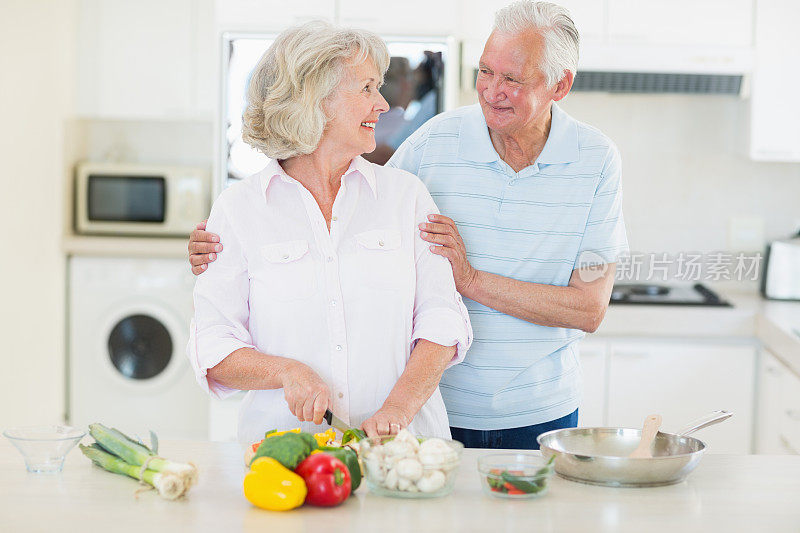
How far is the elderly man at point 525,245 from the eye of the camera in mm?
1963

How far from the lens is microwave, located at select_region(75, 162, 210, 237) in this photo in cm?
420

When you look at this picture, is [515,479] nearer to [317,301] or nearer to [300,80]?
[317,301]

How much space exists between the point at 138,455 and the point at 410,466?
0.43 metres

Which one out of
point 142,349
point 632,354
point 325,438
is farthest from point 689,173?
point 325,438

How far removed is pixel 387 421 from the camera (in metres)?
1.61

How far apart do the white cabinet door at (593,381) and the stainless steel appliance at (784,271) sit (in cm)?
81

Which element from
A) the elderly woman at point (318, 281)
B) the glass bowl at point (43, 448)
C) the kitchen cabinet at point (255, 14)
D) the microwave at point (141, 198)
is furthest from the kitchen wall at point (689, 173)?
the glass bowl at point (43, 448)

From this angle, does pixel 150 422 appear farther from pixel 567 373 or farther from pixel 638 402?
pixel 567 373

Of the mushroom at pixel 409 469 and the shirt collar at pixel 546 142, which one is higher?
the shirt collar at pixel 546 142

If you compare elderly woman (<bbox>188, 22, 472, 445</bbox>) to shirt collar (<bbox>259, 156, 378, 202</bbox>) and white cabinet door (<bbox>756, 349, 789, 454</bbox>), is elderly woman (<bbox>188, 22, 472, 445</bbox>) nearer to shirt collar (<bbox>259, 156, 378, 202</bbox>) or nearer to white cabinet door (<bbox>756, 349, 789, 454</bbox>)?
shirt collar (<bbox>259, 156, 378, 202</bbox>)

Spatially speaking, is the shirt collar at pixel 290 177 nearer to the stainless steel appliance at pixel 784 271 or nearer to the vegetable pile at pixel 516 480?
the vegetable pile at pixel 516 480

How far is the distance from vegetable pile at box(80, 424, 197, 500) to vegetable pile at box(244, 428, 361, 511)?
100 mm

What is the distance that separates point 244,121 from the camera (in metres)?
1.81

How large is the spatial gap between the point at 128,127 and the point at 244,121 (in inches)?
117
